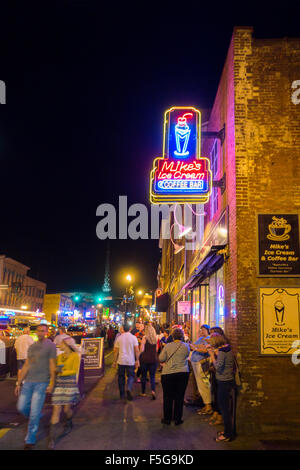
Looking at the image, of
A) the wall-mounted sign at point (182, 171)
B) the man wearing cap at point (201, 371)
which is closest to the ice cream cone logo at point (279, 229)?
the wall-mounted sign at point (182, 171)

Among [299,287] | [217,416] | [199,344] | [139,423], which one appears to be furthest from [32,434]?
[299,287]

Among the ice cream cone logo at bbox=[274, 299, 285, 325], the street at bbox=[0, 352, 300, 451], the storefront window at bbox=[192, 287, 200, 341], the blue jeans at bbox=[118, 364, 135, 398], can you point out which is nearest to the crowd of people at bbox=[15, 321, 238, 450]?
the street at bbox=[0, 352, 300, 451]

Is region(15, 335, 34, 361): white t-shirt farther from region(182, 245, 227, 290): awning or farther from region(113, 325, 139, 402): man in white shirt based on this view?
region(182, 245, 227, 290): awning

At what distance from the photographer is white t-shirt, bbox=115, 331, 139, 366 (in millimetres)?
9773

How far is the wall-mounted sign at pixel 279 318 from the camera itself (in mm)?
7445

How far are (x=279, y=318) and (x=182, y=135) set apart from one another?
18.9 feet

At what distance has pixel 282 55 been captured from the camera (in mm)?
8664

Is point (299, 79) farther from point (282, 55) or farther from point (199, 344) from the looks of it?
point (199, 344)

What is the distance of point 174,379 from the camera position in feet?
25.0

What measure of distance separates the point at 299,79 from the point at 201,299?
8.84 m

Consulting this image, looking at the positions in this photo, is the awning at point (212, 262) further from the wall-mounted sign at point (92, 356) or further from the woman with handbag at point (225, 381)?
the wall-mounted sign at point (92, 356)

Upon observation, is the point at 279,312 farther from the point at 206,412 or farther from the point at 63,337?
the point at 63,337
